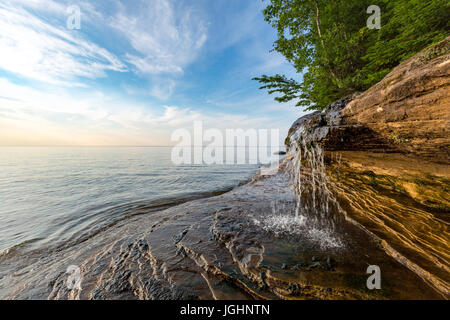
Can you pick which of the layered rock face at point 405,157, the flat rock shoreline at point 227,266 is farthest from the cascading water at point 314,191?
the flat rock shoreline at point 227,266

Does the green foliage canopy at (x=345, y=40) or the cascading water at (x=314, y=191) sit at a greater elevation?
the green foliage canopy at (x=345, y=40)

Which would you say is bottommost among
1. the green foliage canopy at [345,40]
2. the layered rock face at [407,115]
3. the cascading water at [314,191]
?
the cascading water at [314,191]

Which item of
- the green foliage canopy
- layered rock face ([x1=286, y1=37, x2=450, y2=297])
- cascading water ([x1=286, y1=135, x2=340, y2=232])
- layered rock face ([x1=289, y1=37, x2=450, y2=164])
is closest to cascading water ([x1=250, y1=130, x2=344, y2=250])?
cascading water ([x1=286, y1=135, x2=340, y2=232])

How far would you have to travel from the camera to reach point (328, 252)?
322 cm

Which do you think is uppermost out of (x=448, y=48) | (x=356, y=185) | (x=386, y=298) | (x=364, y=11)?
(x=364, y=11)

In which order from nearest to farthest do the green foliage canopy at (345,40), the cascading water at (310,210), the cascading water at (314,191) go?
the cascading water at (310,210)
the cascading water at (314,191)
the green foliage canopy at (345,40)

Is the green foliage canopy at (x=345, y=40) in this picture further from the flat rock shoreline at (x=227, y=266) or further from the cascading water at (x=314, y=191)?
the flat rock shoreline at (x=227, y=266)

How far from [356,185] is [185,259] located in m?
6.65

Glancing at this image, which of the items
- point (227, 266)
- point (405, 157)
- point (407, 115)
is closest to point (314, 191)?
point (405, 157)

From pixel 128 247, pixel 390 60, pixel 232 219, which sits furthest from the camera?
pixel 390 60

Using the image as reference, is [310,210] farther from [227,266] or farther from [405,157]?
[227,266]

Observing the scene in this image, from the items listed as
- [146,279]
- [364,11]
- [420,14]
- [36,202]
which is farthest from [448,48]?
[36,202]

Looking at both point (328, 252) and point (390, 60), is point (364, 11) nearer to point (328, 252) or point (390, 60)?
point (390, 60)

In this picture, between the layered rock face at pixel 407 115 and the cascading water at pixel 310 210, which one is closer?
the layered rock face at pixel 407 115
